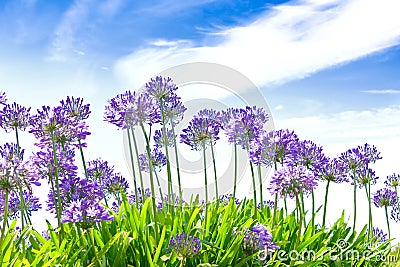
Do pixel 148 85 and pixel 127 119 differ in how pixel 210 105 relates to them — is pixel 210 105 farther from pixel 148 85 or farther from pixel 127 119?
pixel 127 119

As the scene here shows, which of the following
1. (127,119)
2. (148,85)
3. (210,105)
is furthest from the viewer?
(210,105)

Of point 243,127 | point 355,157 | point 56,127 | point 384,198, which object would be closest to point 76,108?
point 56,127

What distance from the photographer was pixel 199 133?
511 centimetres

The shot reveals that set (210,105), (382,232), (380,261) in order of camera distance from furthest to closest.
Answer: (382,232) < (380,261) < (210,105)

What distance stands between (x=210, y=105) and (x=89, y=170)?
4.83 feet

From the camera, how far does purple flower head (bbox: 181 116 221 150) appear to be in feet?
16.7

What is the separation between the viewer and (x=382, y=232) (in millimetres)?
7035

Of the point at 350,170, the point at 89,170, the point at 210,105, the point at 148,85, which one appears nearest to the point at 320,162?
the point at 350,170

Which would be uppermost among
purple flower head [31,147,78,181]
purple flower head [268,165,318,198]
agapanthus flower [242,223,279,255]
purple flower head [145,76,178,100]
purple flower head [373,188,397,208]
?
purple flower head [145,76,178,100]

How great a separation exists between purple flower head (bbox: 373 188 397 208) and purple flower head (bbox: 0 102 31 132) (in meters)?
4.83

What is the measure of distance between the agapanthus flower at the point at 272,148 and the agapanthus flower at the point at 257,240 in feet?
2.24

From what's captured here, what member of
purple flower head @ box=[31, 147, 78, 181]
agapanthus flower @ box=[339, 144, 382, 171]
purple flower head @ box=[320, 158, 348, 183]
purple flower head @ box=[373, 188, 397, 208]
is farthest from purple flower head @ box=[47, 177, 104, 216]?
purple flower head @ box=[373, 188, 397, 208]

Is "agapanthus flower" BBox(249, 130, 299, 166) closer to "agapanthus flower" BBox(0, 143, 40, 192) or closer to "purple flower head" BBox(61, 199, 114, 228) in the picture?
"purple flower head" BBox(61, 199, 114, 228)

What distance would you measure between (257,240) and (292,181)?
68 cm
